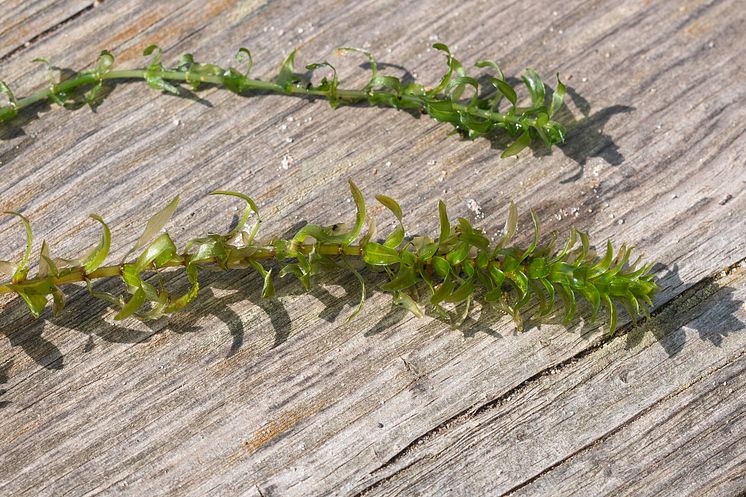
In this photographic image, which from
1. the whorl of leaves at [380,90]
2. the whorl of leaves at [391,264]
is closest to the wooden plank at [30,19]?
the whorl of leaves at [380,90]

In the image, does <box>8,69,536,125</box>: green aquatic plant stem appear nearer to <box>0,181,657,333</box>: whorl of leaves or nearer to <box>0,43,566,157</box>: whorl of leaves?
<box>0,43,566,157</box>: whorl of leaves

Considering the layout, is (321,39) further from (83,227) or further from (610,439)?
(610,439)

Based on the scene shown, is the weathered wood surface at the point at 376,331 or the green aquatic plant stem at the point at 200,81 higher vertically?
the green aquatic plant stem at the point at 200,81

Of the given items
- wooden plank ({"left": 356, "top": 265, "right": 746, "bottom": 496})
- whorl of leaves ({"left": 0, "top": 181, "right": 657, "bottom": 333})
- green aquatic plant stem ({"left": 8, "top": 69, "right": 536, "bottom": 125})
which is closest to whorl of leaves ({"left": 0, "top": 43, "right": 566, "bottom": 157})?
green aquatic plant stem ({"left": 8, "top": 69, "right": 536, "bottom": 125})

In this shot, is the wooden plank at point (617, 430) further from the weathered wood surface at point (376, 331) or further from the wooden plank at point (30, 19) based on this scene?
the wooden plank at point (30, 19)

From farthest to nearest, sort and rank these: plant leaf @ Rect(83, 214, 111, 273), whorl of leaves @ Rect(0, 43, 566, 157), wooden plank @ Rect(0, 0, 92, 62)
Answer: wooden plank @ Rect(0, 0, 92, 62) < whorl of leaves @ Rect(0, 43, 566, 157) < plant leaf @ Rect(83, 214, 111, 273)
